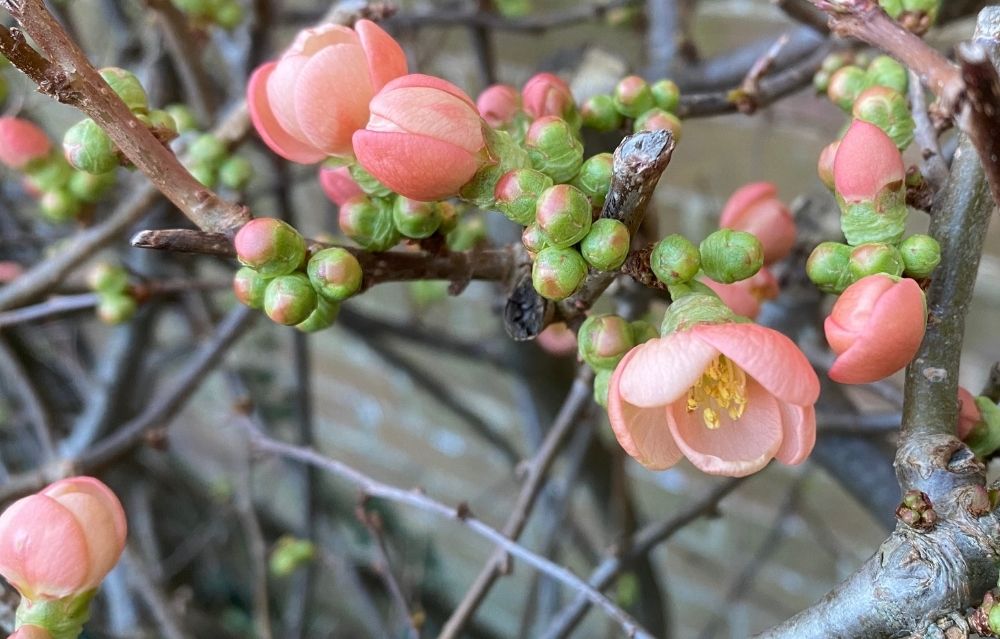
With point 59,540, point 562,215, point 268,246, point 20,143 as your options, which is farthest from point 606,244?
point 20,143

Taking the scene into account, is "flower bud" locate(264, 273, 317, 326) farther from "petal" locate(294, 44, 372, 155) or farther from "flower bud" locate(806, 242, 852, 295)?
"flower bud" locate(806, 242, 852, 295)

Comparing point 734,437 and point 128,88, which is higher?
point 128,88

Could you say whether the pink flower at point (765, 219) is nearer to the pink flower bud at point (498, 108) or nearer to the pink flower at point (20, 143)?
the pink flower bud at point (498, 108)

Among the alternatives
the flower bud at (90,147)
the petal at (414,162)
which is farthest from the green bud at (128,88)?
the petal at (414,162)

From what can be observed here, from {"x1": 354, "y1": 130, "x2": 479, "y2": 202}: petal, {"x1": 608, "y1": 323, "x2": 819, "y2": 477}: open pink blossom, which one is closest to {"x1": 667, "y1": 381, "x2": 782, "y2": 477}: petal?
{"x1": 608, "y1": 323, "x2": 819, "y2": 477}: open pink blossom

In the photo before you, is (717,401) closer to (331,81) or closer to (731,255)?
(731,255)
